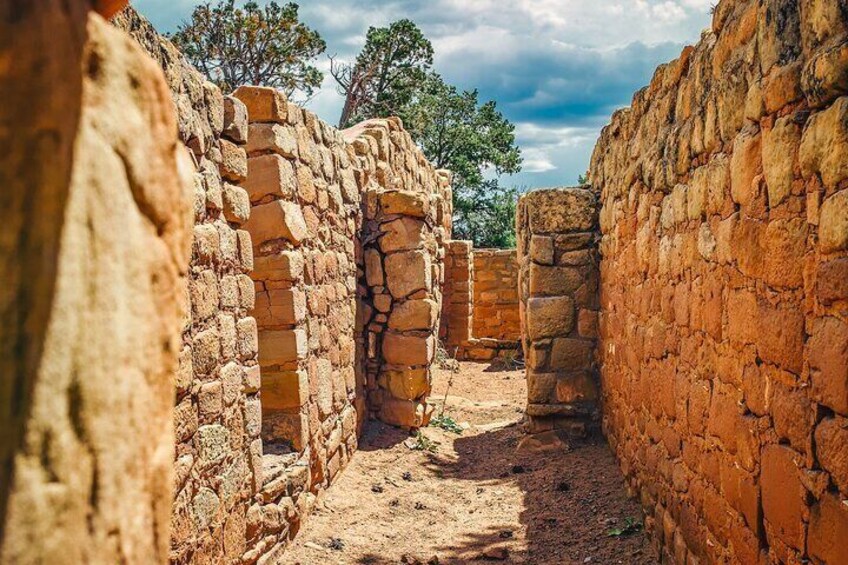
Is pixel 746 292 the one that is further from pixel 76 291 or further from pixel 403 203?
pixel 403 203

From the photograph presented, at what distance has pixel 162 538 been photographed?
102 cm

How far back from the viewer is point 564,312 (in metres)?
6.30

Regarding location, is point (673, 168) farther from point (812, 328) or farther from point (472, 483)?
point (472, 483)

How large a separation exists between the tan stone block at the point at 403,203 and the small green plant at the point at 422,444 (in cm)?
197

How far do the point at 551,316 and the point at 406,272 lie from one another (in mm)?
1334

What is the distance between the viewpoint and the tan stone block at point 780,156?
7.32 ft

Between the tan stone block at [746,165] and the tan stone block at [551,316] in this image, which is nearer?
the tan stone block at [746,165]

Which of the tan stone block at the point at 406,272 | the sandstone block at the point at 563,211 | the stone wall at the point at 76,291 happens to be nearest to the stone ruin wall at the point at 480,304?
the tan stone block at the point at 406,272

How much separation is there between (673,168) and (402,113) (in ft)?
51.7

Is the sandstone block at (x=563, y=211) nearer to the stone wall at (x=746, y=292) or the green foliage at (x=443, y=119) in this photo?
the stone wall at (x=746, y=292)

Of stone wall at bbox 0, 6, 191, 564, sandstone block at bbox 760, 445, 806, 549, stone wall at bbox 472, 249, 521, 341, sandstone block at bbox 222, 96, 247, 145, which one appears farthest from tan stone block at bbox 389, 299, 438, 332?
stone wall at bbox 472, 249, 521, 341

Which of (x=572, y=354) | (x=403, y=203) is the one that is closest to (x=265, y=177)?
(x=403, y=203)

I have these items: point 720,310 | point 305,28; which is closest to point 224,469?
point 720,310

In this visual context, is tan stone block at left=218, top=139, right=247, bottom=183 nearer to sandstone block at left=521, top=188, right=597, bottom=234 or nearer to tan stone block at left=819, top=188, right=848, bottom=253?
tan stone block at left=819, top=188, right=848, bottom=253
